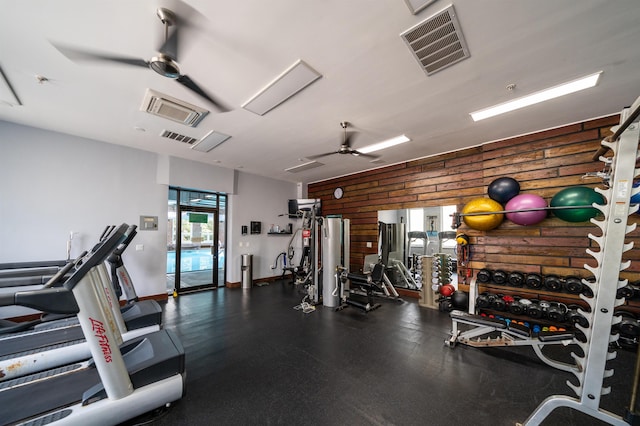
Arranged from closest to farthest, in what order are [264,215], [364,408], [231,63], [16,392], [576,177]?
[16,392]
[364,408]
[231,63]
[576,177]
[264,215]

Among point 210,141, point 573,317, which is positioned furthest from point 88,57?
point 573,317

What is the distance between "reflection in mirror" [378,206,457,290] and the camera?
5.18 meters

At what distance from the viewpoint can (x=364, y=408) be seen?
6.88 feet

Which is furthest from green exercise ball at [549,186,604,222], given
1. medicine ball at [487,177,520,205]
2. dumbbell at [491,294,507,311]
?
dumbbell at [491,294,507,311]

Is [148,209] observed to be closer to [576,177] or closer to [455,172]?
[455,172]

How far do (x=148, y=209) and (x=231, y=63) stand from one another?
4.33 metres

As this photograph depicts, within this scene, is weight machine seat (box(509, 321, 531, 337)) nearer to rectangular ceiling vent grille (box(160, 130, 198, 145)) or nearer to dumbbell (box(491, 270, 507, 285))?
dumbbell (box(491, 270, 507, 285))

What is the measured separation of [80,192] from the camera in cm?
455

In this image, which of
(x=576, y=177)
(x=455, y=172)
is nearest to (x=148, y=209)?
(x=455, y=172)

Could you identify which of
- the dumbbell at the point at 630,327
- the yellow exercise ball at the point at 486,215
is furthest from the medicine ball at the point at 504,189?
the dumbbell at the point at 630,327

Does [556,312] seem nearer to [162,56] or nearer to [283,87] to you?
[283,87]

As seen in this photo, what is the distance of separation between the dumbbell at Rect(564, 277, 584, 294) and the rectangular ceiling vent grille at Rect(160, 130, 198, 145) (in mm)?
6627

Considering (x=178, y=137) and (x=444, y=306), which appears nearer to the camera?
(x=178, y=137)

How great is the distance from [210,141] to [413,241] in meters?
5.01
